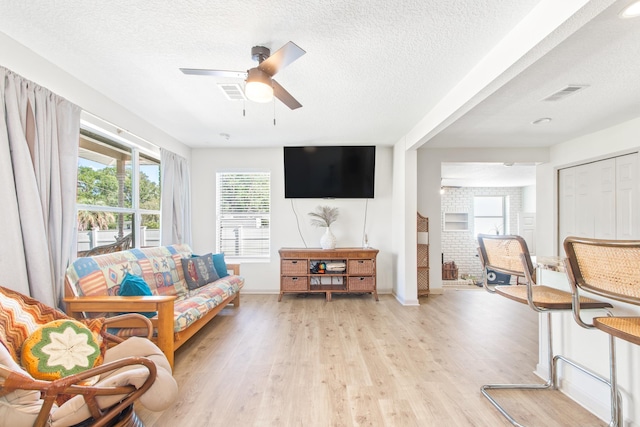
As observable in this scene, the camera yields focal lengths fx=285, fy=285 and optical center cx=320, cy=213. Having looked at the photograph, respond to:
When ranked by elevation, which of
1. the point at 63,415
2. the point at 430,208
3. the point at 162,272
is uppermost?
the point at 430,208

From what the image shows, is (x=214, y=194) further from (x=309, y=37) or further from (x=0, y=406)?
(x=0, y=406)

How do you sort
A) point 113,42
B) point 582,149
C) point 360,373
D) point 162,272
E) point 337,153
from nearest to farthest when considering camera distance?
1. point 113,42
2. point 360,373
3. point 162,272
4. point 582,149
5. point 337,153

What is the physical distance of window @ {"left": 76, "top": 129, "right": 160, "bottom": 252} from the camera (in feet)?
8.98

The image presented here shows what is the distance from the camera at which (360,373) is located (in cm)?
217

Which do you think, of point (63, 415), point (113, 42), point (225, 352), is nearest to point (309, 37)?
point (113, 42)

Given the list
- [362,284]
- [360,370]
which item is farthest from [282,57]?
[362,284]

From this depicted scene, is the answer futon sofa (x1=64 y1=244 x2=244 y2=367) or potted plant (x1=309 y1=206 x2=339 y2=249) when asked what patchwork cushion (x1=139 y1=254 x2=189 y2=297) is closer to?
futon sofa (x1=64 y1=244 x2=244 y2=367)

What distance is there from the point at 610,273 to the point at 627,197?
3581 mm

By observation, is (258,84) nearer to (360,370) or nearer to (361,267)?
(360,370)

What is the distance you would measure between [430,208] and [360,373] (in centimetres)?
320

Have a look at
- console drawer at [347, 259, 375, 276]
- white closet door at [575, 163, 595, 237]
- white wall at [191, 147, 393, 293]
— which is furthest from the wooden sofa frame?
Result: white closet door at [575, 163, 595, 237]

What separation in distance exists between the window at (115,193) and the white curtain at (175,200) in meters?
0.13

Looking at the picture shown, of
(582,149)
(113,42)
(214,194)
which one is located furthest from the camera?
(214,194)

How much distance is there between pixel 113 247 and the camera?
312 cm
